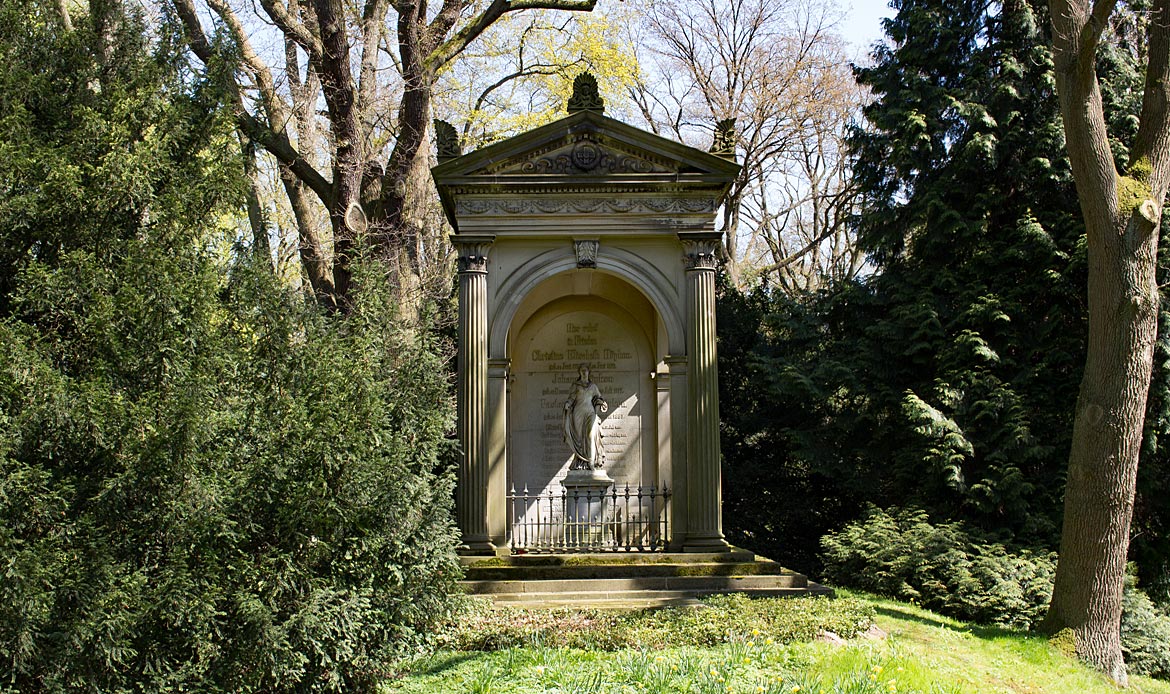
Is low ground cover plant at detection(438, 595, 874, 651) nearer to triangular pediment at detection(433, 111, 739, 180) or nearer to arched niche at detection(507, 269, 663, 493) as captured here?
arched niche at detection(507, 269, 663, 493)

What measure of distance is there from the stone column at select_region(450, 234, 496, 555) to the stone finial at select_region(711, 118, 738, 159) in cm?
318

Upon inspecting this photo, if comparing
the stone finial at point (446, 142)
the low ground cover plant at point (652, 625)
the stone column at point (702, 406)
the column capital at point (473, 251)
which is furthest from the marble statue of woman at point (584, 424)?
the low ground cover plant at point (652, 625)

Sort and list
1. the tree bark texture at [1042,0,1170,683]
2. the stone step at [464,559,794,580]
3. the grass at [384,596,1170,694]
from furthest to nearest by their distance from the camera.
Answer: the stone step at [464,559,794,580]
the tree bark texture at [1042,0,1170,683]
the grass at [384,596,1170,694]

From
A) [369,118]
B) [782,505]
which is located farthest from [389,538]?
[782,505]

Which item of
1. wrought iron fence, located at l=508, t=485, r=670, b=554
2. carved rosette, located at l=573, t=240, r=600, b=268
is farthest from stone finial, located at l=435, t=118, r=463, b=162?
wrought iron fence, located at l=508, t=485, r=670, b=554

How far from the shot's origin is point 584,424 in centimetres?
1318

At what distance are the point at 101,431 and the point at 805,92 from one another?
752 inches

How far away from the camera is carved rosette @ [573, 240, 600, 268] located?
1241cm

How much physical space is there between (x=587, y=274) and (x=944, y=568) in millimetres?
5982

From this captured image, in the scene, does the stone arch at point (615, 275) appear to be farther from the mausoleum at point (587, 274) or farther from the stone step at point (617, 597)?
the stone step at point (617, 597)

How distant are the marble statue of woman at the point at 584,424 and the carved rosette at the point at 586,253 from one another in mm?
1687

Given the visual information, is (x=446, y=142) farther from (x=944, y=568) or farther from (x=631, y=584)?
(x=944, y=568)

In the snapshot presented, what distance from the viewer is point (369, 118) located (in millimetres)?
14422

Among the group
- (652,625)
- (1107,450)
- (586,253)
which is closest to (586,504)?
(586,253)
